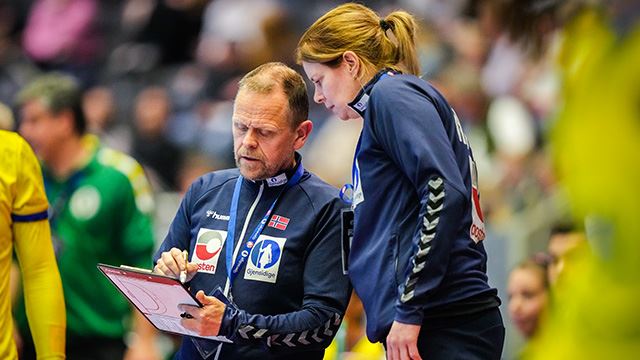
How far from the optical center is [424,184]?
3150mm

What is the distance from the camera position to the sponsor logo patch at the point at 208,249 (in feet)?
12.3

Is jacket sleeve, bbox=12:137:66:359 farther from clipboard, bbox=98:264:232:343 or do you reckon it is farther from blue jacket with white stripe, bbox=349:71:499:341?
blue jacket with white stripe, bbox=349:71:499:341

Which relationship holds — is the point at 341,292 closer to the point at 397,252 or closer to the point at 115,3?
the point at 397,252

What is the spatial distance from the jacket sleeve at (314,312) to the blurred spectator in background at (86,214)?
2.42 meters

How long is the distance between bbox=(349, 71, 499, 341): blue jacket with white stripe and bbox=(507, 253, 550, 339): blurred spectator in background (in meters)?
2.41

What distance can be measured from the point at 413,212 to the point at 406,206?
0.03 meters

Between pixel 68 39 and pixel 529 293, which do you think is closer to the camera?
pixel 529 293

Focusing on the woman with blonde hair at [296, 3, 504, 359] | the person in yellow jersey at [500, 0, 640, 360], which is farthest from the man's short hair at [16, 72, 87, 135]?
the person in yellow jersey at [500, 0, 640, 360]

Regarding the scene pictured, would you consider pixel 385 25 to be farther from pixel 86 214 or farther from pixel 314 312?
pixel 86 214

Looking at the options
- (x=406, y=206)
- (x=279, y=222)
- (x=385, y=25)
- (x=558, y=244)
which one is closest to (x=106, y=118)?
(x=558, y=244)

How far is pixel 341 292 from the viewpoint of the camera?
368cm

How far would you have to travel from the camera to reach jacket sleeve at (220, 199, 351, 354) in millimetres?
3561

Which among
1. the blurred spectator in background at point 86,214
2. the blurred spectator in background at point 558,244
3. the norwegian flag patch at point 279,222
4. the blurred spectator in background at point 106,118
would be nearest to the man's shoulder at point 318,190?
the norwegian flag patch at point 279,222

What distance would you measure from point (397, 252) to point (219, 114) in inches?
263
